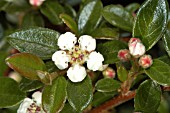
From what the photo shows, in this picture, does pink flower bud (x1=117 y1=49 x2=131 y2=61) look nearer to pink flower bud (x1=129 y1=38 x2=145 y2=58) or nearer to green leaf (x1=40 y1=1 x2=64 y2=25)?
pink flower bud (x1=129 y1=38 x2=145 y2=58)

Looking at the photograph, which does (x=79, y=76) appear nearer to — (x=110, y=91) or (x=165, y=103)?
(x=110, y=91)

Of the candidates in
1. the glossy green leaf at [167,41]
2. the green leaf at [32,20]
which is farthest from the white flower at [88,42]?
the green leaf at [32,20]

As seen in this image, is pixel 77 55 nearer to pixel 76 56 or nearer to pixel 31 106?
pixel 76 56

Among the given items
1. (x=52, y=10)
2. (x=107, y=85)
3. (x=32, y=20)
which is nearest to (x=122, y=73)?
(x=107, y=85)

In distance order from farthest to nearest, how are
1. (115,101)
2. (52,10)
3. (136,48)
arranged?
(52,10) → (115,101) → (136,48)

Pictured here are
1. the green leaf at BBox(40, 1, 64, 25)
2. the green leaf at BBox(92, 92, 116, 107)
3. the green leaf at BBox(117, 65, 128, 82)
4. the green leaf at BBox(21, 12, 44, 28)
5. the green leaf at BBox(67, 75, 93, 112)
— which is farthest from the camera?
the green leaf at BBox(21, 12, 44, 28)

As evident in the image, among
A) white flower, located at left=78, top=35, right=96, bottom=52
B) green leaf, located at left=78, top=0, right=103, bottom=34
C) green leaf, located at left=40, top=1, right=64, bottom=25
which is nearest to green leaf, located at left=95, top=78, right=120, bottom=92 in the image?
white flower, located at left=78, top=35, right=96, bottom=52
